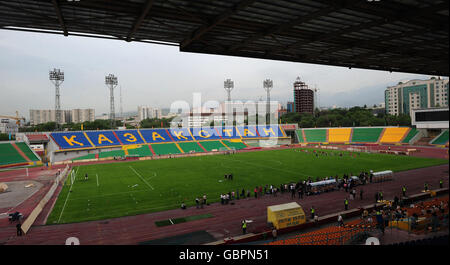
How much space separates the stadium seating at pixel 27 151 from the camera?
165 feet

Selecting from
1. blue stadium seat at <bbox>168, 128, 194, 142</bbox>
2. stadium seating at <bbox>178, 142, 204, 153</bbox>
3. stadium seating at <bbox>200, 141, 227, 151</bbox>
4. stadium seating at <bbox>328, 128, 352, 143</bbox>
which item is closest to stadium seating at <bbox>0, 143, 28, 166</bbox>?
stadium seating at <bbox>178, 142, 204, 153</bbox>

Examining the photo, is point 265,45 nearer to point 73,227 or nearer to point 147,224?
point 147,224

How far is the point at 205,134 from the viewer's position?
73250mm

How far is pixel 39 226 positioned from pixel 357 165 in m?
36.3

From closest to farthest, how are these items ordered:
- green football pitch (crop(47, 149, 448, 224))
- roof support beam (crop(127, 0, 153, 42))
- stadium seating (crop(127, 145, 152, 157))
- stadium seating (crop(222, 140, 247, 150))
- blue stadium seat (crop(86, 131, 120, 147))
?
roof support beam (crop(127, 0, 153, 42))
green football pitch (crop(47, 149, 448, 224))
stadium seating (crop(127, 145, 152, 157))
blue stadium seat (crop(86, 131, 120, 147))
stadium seating (crop(222, 140, 247, 150))

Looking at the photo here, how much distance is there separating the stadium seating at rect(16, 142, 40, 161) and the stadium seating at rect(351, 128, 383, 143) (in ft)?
224

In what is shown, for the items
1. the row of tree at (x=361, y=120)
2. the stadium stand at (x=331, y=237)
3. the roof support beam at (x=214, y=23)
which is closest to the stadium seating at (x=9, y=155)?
the roof support beam at (x=214, y=23)

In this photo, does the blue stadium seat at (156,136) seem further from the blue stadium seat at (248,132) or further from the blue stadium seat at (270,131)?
the blue stadium seat at (270,131)

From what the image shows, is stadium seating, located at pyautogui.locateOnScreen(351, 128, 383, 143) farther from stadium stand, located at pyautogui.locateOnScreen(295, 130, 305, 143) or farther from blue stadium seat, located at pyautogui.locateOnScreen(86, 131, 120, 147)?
blue stadium seat, located at pyautogui.locateOnScreen(86, 131, 120, 147)

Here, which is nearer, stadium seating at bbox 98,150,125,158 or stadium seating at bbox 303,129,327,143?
stadium seating at bbox 98,150,125,158

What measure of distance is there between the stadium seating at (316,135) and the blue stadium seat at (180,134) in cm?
3182

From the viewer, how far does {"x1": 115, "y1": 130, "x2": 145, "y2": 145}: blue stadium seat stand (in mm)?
63969

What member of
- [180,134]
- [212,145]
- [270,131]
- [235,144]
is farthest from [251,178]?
[270,131]

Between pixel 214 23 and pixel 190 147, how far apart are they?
53923 mm
